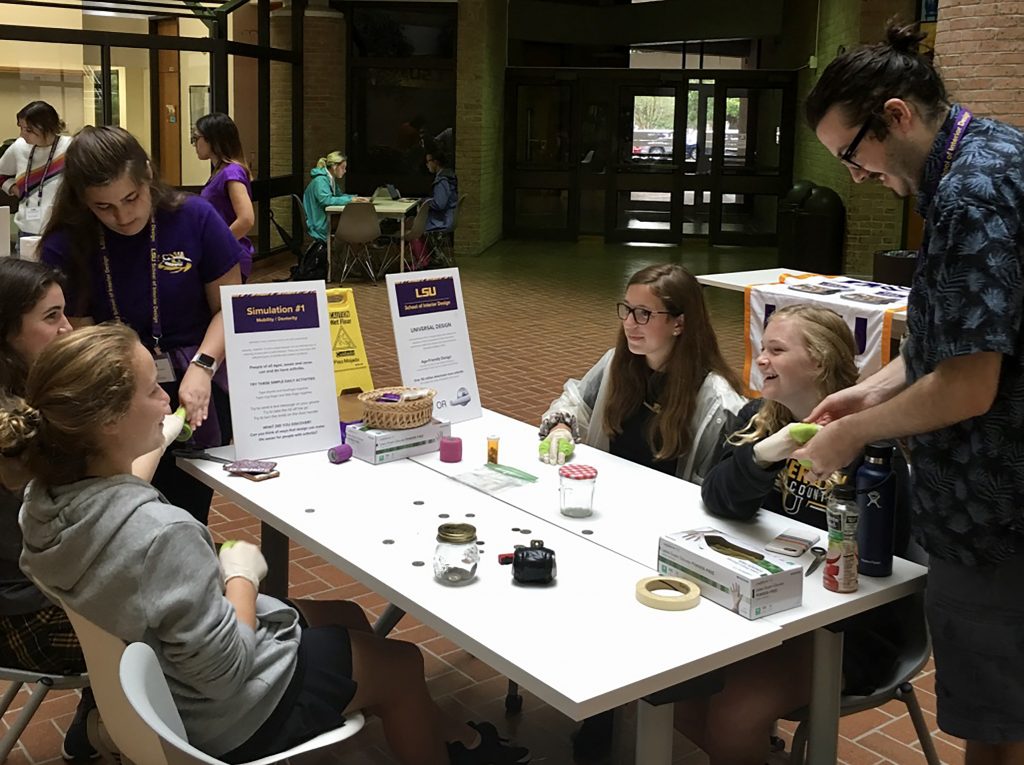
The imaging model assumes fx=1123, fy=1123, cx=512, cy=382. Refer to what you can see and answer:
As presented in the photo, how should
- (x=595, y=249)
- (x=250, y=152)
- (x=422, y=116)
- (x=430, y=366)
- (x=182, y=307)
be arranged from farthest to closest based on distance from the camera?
(x=595, y=249), (x=422, y=116), (x=250, y=152), (x=430, y=366), (x=182, y=307)

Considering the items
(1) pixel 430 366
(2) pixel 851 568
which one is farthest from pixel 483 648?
(1) pixel 430 366

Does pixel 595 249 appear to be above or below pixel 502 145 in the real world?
below

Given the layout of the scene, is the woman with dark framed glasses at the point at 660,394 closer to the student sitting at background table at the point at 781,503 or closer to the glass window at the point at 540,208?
the student sitting at background table at the point at 781,503

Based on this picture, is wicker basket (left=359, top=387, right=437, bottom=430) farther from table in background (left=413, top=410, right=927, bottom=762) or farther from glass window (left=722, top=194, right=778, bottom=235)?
glass window (left=722, top=194, right=778, bottom=235)

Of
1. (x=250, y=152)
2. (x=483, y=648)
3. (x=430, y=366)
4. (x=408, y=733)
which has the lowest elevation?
(x=408, y=733)

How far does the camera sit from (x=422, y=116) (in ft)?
46.4

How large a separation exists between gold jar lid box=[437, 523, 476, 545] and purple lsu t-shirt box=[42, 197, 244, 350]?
1.24 meters

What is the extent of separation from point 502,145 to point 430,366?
42.0ft

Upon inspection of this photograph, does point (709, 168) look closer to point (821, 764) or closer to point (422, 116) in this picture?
point (422, 116)

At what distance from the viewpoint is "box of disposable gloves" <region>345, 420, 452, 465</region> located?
294 centimetres

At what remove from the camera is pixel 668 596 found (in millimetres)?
2039

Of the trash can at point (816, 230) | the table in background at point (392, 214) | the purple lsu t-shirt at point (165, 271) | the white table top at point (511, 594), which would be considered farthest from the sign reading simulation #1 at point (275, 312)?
the trash can at point (816, 230)

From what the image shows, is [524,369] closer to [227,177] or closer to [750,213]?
[227,177]

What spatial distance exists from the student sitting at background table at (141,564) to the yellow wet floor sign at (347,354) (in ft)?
3.62
